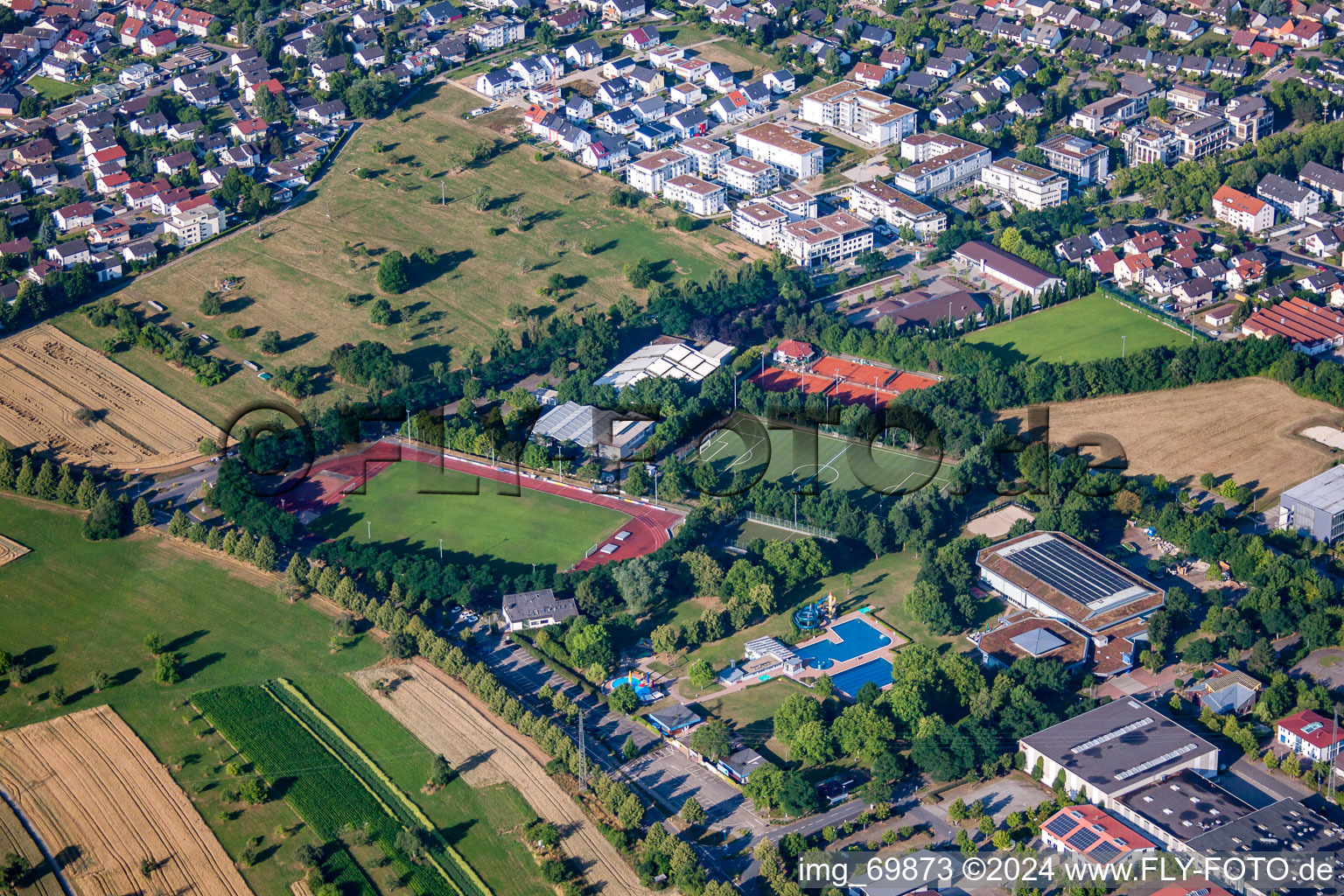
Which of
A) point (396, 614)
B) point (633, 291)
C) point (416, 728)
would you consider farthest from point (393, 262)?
point (416, 728)

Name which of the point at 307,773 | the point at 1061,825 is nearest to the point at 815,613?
the point at 1061,825

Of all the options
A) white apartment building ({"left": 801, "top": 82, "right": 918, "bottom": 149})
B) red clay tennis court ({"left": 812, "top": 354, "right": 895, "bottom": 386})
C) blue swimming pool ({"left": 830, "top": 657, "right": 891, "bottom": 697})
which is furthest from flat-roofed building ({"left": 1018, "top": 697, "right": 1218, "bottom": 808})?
white apartment building ({"left": 801, "top": 82, "right": 918, "bottom": 149})

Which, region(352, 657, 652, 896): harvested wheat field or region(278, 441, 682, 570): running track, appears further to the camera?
region(278, 441, 682, 570): running track

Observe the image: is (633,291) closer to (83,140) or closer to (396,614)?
(396,614)

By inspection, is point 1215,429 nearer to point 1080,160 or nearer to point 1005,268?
point 1005,268

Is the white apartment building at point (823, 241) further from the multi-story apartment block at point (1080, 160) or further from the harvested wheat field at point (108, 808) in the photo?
the harvested wheat field at point (108, 808)

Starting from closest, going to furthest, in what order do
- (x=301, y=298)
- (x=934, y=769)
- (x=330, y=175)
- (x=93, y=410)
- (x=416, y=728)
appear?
(x=934, y=769)
(x=416, y=728)
(x=93, y=410)
(x=301, y=298)
(x=330, y=175)

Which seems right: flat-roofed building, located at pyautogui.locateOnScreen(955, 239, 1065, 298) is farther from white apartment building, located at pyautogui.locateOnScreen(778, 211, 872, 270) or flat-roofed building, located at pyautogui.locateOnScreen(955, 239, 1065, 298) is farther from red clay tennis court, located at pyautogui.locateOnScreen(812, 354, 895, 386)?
red clay tennis court, located at pyautogui.locateOnScreen(812, 354, 895, 386)
